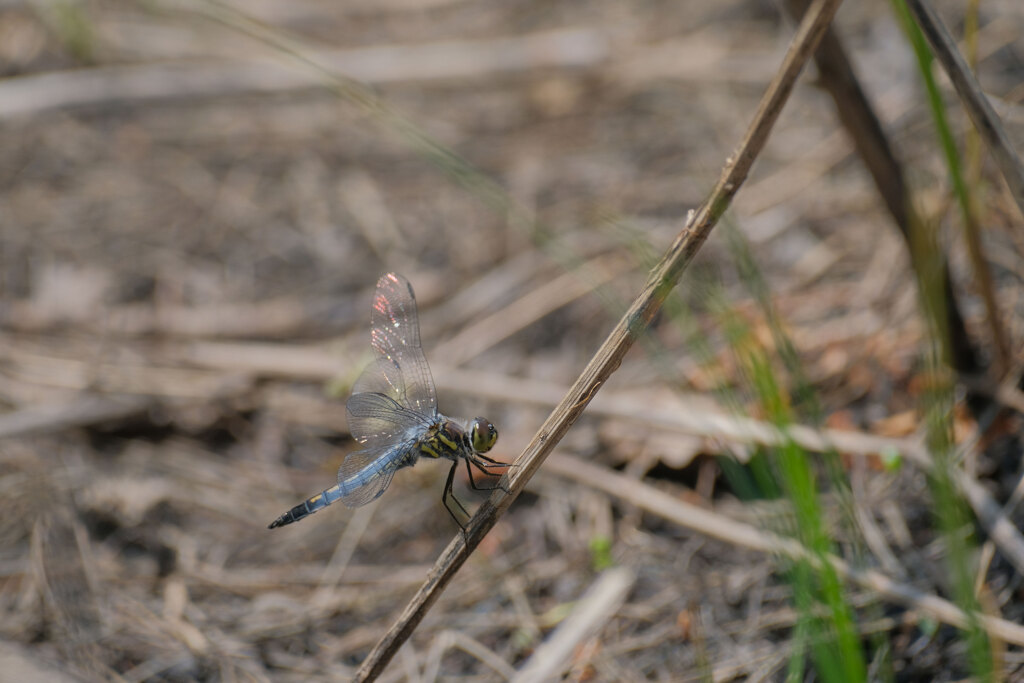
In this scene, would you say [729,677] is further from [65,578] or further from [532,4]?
[532,4]

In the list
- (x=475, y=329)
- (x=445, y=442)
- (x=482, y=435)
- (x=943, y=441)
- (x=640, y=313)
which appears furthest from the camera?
(x=475, y=329)

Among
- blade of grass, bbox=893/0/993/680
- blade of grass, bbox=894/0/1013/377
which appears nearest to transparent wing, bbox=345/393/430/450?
blade of grass, bbox=893/0/993/680

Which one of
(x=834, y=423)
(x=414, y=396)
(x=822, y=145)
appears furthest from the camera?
(x=822, y=145)

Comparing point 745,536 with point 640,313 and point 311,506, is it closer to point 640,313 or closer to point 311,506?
point 640,313

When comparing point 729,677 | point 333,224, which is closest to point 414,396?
point 729,677

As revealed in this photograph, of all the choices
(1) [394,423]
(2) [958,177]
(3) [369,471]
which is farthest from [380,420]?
(2) [958,177]

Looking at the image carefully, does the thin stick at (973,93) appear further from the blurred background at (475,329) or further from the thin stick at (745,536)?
the thin stick at (745,536)

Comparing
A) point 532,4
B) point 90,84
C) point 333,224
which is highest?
point 532,4
